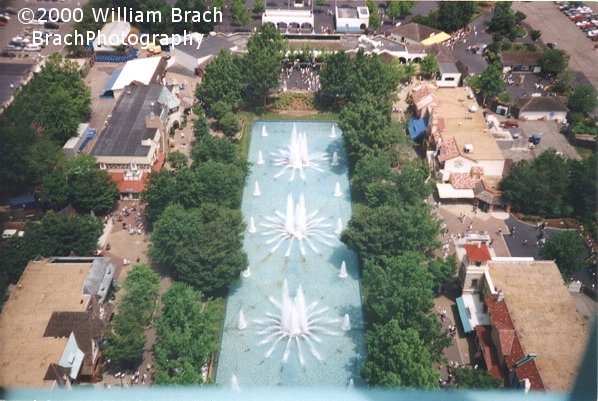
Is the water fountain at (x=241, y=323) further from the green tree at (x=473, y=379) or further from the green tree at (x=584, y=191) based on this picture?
the green tree at (x=584, y=191)

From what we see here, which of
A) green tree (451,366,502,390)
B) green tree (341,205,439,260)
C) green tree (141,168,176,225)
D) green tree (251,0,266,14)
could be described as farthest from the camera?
green tree (251,0,266,14)

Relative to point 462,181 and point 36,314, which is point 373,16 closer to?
point 462,181

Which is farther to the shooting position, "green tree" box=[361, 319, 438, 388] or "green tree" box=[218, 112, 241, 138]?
"green tree" box=[218, 112, 241, 138]

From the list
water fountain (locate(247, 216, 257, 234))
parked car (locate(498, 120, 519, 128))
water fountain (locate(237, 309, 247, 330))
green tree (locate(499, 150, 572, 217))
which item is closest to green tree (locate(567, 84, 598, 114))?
parked car (locate(498, 120, 519, 128))

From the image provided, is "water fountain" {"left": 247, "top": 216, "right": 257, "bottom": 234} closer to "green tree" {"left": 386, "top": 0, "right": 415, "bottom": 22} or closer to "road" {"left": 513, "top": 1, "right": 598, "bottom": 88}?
"road" {"left": 513, "top": 1, "right": 598, "bottom": 88}

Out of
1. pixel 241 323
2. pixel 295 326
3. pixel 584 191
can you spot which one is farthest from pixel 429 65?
pixel 241 323

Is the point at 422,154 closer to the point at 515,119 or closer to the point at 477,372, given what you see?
the point at 515,119
